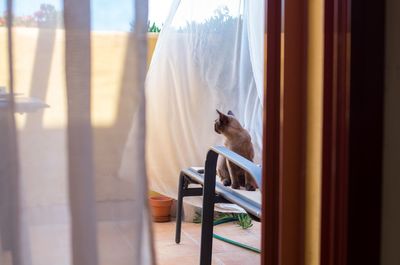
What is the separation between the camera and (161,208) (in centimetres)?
327

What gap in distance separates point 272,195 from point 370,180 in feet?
0.79

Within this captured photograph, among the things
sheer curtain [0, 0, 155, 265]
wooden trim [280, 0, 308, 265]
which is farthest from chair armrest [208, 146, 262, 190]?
sheer curtain [0, 0, 155, 265]

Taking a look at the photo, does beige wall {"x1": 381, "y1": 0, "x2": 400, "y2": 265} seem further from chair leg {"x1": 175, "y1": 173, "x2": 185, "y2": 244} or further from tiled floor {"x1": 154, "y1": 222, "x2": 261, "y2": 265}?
chair leg {"x1": 175, "y1": 173, "x2": 185, "y2": 244}

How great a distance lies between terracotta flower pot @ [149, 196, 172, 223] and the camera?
3.26m

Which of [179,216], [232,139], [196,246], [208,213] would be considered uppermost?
[232,139]

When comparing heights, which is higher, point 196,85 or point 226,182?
point 196,85

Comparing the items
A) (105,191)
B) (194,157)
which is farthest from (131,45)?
(194,157)

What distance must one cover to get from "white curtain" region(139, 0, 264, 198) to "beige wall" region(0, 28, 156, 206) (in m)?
2.20

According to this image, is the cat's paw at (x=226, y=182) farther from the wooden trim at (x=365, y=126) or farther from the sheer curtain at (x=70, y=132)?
the sheer curtain at (x=70, y=132)

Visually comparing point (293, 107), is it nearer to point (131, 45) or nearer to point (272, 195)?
point (272, 195)

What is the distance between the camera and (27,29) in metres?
0.88

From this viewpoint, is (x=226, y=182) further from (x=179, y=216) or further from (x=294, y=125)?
(x=294, y=125)

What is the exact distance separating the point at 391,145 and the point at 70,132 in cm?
69

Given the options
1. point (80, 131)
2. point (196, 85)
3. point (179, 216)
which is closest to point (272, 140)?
point (80, 131)
